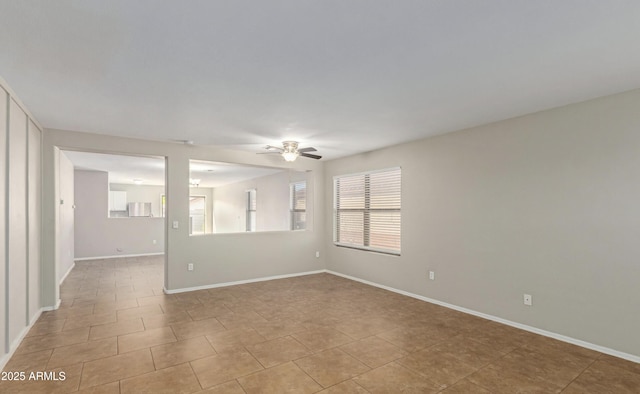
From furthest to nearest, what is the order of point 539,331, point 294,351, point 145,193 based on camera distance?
point 145,193, point 539,331, point 294,351

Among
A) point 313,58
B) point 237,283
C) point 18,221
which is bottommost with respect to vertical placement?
point 237,283

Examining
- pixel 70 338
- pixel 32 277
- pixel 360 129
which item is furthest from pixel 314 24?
pixel 32 277

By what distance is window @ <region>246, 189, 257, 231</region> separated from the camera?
31.9 ft

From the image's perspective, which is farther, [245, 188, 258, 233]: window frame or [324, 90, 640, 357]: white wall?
[245, 188, 258, 233]: window frame

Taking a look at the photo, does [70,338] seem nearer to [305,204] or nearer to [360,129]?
[360,129]

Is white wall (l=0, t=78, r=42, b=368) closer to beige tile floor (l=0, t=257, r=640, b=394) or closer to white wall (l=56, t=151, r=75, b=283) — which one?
beige tile floor (l=0, t=257, r=640, b=394)

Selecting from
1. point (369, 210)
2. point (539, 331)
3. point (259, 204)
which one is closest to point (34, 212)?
Answer: point (369, 210)

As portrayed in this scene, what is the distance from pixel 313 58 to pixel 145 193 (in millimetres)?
11214

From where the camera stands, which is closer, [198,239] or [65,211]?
[198,239]

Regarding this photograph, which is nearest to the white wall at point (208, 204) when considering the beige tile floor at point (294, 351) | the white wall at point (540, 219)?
the beige tile floor at point (294, 351)

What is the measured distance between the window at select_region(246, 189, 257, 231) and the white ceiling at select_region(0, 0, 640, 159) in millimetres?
6108

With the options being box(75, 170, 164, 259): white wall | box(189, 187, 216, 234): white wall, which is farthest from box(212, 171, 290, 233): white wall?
box(75, 170, 164, 259): white wall

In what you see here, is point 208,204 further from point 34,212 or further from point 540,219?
point 540,219

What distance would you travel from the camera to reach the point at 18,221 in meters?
3.07
